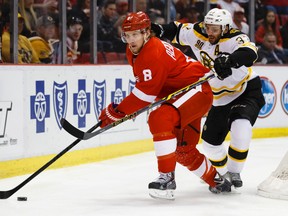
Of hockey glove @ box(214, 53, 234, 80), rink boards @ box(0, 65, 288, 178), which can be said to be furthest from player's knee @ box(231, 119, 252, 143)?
rink boards @ box(0, 65, 288, 178)

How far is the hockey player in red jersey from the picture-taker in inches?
146

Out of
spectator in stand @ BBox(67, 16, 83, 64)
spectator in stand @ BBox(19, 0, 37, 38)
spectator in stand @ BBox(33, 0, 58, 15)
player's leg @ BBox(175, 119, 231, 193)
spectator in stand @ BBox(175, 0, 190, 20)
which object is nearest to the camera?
player's leg @ BBox(175, 119, 231, 193)

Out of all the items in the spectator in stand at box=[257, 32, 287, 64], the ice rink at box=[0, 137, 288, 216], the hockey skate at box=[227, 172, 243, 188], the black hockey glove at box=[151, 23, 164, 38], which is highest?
the black hockey glove at box=[151, 23, 164, 38]

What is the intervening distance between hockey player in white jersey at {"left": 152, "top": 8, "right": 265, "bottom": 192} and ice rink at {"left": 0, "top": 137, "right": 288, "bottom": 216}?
0.21 metres

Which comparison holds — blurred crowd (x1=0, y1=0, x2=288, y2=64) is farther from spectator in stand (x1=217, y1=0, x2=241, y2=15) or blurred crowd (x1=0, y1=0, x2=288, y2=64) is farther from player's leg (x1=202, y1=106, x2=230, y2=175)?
player's leg (x1=202, y1=106, x2=230, y2=175)

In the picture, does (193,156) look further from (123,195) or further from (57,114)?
(57,114)

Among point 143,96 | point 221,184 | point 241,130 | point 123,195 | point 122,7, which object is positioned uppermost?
point 122,7

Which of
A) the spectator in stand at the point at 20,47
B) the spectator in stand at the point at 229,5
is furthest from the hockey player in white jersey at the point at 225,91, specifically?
the spectator in stand at the point at 229,5

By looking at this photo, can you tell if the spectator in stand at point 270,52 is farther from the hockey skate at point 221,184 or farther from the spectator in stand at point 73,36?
the hockey skate at point 221,184

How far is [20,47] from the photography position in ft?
17.5

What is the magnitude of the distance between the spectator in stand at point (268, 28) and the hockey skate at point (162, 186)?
4.62 meters

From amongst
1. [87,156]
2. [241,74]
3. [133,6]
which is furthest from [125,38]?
[133,6]

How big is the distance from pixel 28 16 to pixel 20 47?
25cm

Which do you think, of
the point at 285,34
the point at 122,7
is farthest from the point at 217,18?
the point at 285,34
